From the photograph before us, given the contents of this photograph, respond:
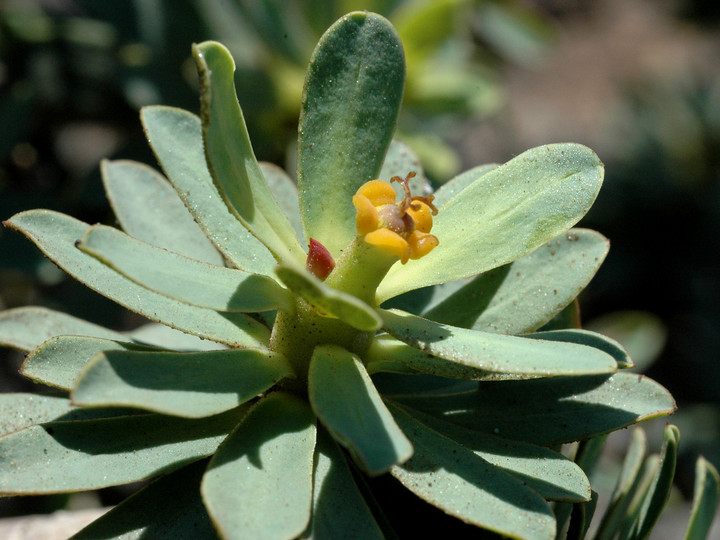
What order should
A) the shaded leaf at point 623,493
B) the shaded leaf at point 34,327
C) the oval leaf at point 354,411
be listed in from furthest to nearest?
the shaded leaf at point 623,493, the shaded leaf at point 34,327, the oval leaf at point 354,411

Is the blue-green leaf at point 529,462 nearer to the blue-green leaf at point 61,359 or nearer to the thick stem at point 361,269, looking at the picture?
the thick stem at point 361,269

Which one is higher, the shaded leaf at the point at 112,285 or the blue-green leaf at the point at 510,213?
the blue-green leaf at the point at 510,213

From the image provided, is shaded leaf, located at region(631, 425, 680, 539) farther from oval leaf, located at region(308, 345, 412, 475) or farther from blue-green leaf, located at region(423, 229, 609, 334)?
oval leaf, located at region(308, 345, 412, 475)

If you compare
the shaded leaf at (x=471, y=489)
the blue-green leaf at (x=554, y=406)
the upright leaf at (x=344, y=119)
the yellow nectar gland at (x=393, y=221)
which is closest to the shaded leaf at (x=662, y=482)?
the blue-green leaf at (x=554, y=406)

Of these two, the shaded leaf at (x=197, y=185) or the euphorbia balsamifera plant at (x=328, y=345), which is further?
the shaded leaf at (x=197, y=185)

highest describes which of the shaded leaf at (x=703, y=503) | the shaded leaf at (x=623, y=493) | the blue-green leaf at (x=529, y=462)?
the blue-green leaf at (x=529, y=462)

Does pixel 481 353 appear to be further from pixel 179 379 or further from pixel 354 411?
pixel 179 379

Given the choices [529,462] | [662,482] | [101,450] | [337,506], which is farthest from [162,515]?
[662,482]

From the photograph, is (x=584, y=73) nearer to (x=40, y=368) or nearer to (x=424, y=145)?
(x=424, y=145)
